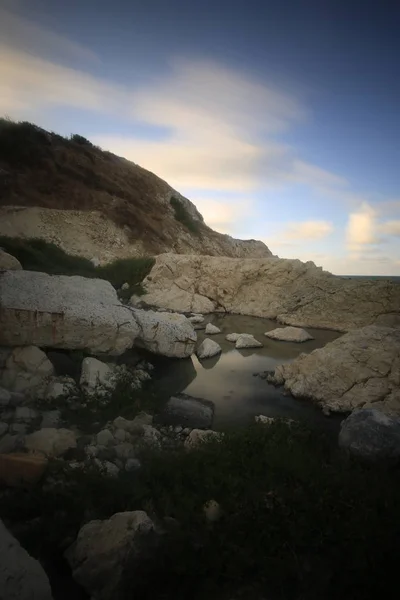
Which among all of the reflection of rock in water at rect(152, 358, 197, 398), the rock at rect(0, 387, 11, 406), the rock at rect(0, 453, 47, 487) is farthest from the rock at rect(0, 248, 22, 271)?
the rock at rect(0, 453, 47, 487)

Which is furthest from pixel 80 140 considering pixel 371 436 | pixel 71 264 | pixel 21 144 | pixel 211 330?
pixel 371 436

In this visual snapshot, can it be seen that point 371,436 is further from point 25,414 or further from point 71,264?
point 71,264

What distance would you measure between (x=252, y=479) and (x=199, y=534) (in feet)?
2.74

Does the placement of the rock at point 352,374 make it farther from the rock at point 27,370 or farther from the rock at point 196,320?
the rock at point 196,320

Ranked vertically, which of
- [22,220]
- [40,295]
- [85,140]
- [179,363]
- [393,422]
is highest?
[85,140]

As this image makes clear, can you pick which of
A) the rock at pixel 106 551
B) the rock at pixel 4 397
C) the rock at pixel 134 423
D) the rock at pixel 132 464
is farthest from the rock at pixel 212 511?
the rock at pixel 4 397

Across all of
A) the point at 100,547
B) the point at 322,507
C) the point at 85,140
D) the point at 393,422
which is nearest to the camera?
the point at 100,547

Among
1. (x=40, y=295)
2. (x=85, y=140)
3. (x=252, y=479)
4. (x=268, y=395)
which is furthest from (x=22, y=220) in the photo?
(x=252, y=479)

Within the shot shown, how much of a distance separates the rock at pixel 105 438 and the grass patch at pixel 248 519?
646 millimetres

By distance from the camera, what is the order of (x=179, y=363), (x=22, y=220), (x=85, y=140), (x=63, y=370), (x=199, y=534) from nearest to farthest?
1. (x=199, y=534)
2. (x=63, y=370)
3. (x=179, y=363)
4. (x=22, y=220)
5. (x=85, y=140)

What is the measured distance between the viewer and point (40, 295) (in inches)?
233

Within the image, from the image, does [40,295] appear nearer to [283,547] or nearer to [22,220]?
[283,547]

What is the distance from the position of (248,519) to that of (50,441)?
2.34 meters

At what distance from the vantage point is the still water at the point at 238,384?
5480 millimetres
